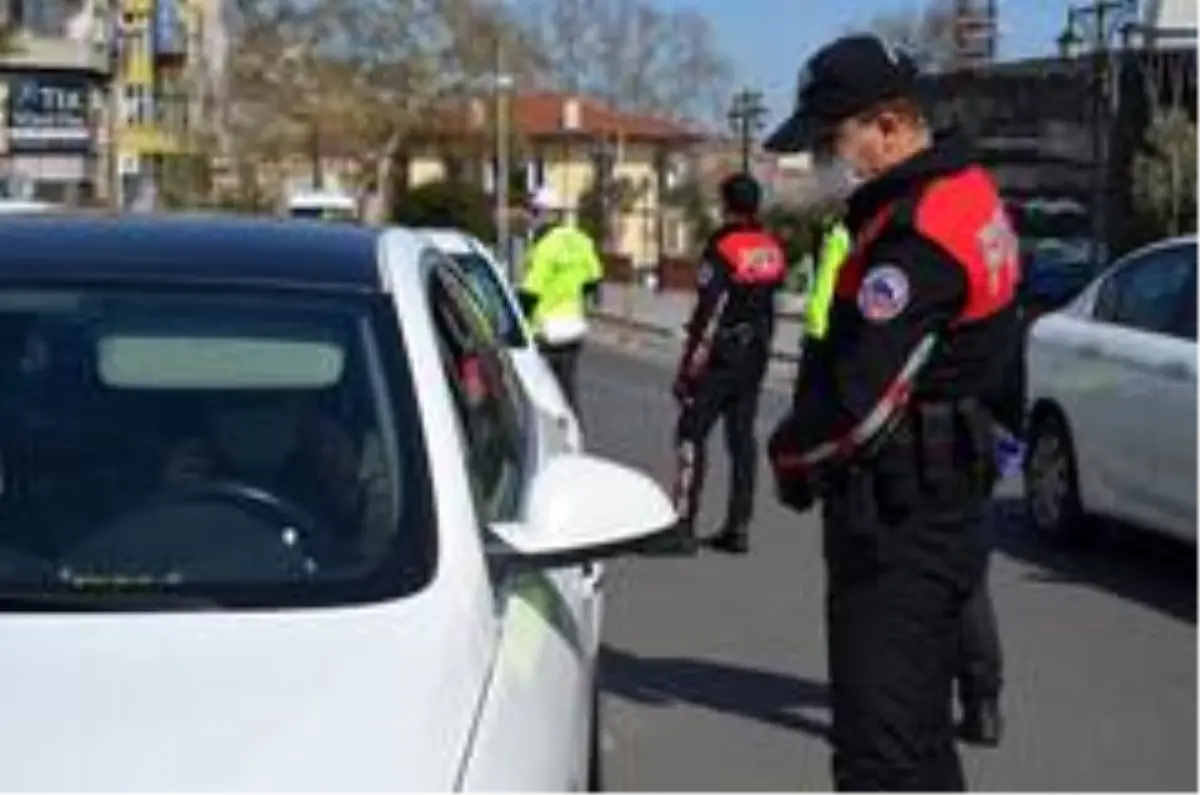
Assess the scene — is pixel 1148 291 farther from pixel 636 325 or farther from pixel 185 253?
pixel 636 325

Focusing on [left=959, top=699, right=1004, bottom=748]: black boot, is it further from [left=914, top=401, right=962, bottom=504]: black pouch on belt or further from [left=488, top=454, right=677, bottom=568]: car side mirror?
[left=488, top=454, right=677, bottom=568]: car side mirror

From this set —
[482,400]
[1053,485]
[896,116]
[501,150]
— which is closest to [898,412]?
[896,116]

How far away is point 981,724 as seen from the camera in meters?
8.12

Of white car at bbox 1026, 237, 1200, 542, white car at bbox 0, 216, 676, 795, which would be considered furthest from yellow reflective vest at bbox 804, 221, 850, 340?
white car at bbox 0, 216, 676, 795

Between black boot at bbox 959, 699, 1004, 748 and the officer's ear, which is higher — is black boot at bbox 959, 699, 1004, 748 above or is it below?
below

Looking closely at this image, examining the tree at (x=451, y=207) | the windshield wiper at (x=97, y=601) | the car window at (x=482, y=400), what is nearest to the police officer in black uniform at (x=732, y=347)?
the car window at (x=482, y=400)

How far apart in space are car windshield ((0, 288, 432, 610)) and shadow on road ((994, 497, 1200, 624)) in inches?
271

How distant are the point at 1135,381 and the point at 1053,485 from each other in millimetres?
1231

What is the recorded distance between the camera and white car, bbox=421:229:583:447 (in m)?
7.20

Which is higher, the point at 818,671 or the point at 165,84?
the point at 165,84

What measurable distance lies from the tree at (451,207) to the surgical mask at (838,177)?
72427 millimetres

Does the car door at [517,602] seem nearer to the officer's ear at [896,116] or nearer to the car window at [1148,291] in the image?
the officer's ear at [896,116]

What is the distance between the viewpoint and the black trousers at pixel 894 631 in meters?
5.39

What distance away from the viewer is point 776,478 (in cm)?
572
